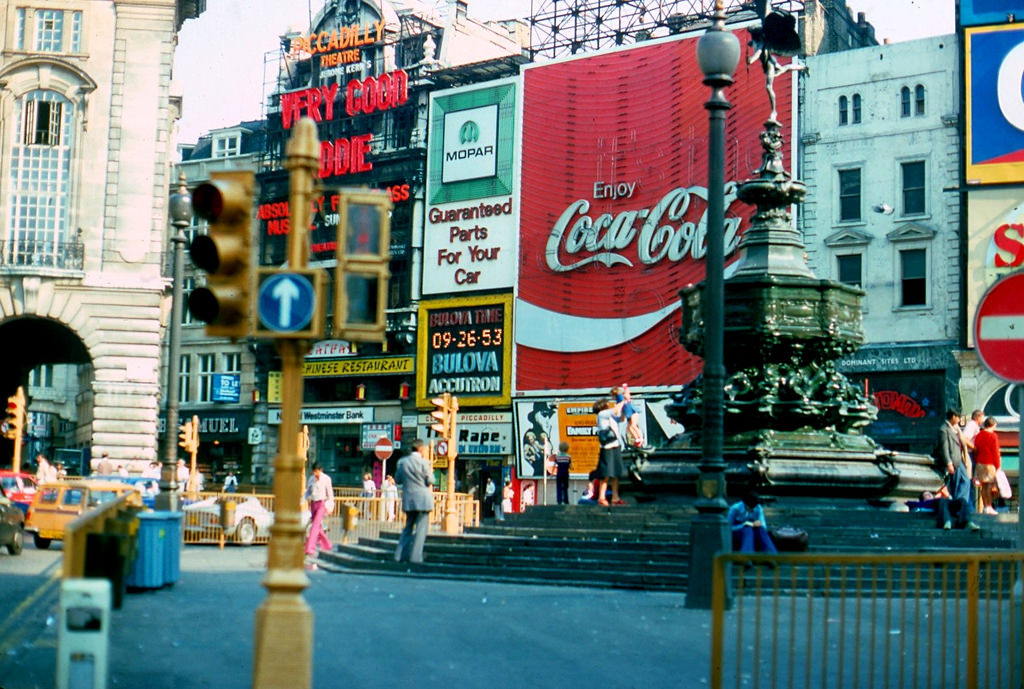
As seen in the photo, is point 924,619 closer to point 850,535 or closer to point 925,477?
point 850,535

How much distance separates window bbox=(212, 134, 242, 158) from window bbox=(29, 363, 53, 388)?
14881 millimetres

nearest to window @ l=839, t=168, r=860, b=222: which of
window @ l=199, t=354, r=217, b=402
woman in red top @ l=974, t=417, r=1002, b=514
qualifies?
woman in red top @ l=974, t=417, r=1002, b=514

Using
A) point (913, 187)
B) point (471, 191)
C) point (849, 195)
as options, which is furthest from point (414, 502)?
point (471, 191)

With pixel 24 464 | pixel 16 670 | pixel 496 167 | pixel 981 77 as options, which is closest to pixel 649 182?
pixel 496 167

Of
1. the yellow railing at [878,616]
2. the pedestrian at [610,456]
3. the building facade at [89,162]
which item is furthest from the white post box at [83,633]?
the building facade at [89,162]

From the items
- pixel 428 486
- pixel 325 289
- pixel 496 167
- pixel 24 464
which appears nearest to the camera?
pixel 325 289

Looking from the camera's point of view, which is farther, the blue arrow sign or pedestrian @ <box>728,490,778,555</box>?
pedestrian @ <box>728,490,778,555</box>

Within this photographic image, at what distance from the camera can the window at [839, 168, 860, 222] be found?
49.2 meters

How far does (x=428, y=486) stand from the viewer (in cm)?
2091

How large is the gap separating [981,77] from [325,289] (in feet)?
135

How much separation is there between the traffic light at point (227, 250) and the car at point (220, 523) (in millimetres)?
23045

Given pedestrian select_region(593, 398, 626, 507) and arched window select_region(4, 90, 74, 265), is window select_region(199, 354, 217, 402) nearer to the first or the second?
arched window select_region(4, 90, 74, 265)

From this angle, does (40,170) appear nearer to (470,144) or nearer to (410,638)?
(470,144)

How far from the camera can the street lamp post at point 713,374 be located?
13.9m
